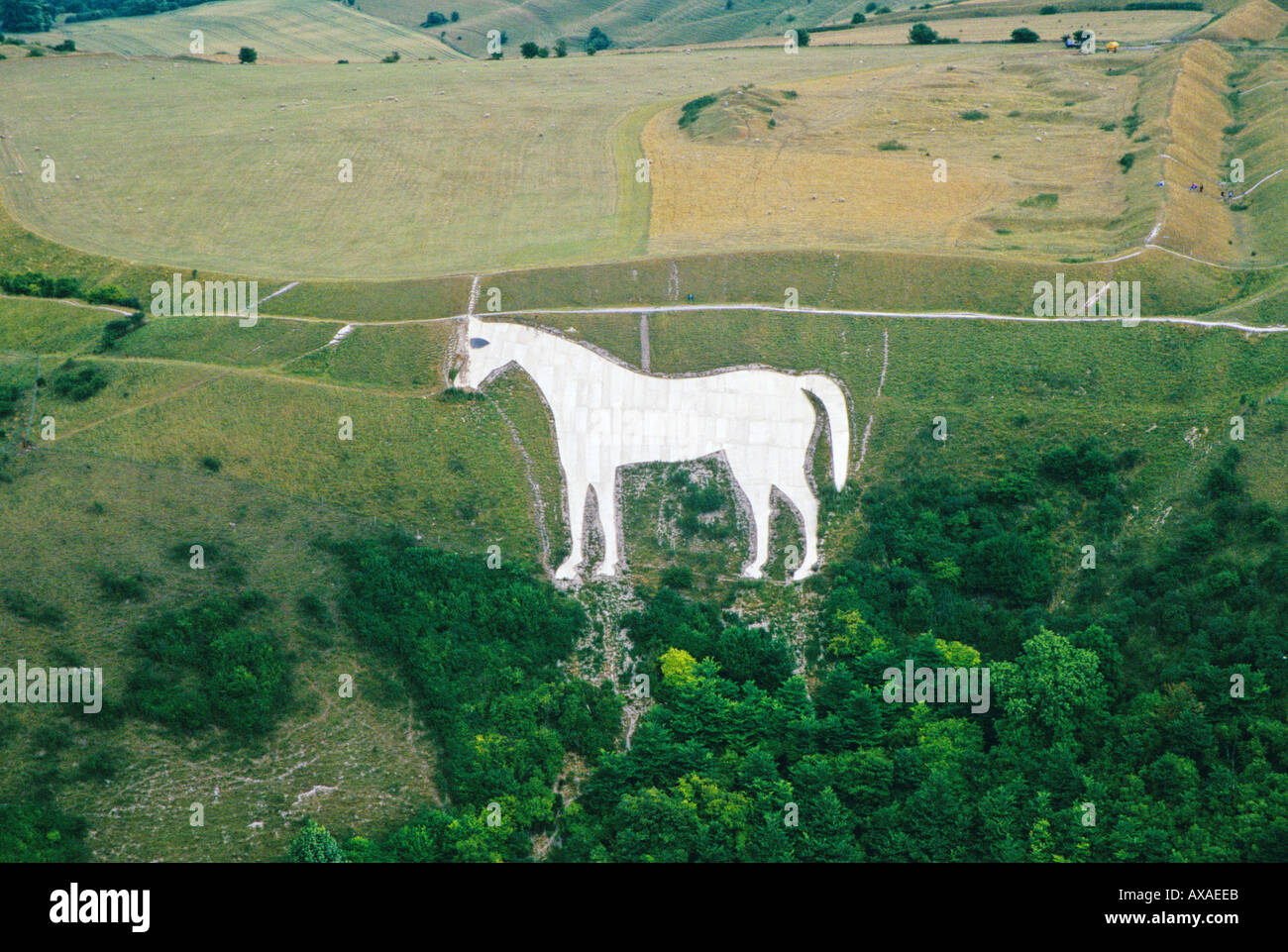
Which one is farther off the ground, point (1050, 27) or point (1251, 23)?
point (1050, 27)

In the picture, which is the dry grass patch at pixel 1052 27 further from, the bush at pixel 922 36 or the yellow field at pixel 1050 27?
the bush at pixel 922 36

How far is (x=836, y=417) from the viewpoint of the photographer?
177 ft

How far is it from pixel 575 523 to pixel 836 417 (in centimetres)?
1312

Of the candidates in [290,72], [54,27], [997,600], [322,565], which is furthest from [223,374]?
[54,27]

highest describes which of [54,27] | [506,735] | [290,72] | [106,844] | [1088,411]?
[54,27]

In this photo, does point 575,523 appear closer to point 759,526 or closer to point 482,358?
point 759,526

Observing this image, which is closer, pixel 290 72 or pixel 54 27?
pixel 290 72

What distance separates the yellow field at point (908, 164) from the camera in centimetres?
6988

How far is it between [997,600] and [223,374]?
3757cm

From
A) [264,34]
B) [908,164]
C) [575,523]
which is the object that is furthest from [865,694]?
[264,34]

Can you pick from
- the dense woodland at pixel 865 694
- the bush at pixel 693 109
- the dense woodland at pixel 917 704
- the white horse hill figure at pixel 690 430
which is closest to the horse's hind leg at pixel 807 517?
the white horse hill figure at pixel 690 430

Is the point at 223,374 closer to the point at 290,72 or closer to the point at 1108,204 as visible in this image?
the point at 1108,204

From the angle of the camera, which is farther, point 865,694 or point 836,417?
point 836,417

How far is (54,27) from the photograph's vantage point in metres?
132
